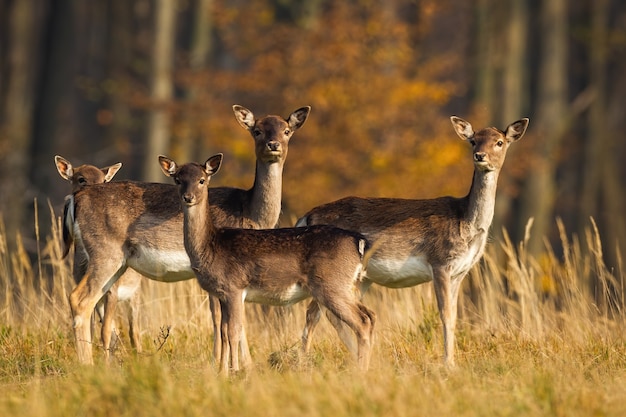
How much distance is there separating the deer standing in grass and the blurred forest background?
10.8 m

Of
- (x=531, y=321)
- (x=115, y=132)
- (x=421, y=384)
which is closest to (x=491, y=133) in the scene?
(x=531, y=321)

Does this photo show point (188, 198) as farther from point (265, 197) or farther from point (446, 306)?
point (446, 306)

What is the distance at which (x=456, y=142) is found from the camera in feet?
77.5

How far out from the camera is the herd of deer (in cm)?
949

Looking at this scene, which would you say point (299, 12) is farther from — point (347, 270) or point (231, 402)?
point (231, 402)

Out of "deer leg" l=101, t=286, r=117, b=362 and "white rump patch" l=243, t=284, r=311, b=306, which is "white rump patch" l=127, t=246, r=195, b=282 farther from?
"white rump patch" l=243, t=284, r=311, b=306

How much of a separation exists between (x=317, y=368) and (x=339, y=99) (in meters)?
14.0

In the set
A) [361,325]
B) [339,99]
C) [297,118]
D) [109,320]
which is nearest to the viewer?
[361,325]

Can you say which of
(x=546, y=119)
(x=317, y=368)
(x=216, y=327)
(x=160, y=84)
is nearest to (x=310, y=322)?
(x=216, y=327)

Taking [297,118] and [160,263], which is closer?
[160,263]

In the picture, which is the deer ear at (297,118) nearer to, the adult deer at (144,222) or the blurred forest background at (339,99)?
the adult deer at (144,222)

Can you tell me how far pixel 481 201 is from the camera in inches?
416

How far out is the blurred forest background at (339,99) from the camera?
22828 mm

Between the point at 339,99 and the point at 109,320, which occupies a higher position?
the point at 339,99
